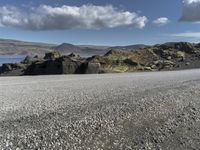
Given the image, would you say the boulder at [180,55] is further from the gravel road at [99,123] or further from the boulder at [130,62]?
the gravel road at [99,123]

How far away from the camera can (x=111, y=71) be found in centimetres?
5244

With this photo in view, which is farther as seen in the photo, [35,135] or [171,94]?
[171,94]

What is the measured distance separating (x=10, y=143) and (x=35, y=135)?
3.18 ft

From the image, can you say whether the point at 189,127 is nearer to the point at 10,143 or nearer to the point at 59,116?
the point at 59,116

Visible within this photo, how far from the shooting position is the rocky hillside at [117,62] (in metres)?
50.3

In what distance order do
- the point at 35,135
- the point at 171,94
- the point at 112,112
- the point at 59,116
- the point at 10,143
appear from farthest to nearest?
the point at 171,94, the point at 112,112, the point at 59,116, the point at 35,135, the point at 10,143


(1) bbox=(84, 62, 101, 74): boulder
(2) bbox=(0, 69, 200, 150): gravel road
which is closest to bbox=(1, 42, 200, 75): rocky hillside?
(1) bbox=(84, 62, 101, 74): boulder

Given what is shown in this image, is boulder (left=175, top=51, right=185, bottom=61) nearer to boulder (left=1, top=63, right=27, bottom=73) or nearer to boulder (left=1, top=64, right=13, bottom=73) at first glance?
boulder (left=1, top=63, right=27, bottom=73)

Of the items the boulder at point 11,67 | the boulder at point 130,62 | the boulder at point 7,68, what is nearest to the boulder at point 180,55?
the boulder at point 130,62

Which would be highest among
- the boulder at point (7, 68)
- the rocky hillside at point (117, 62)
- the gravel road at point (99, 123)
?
the gravel road at point (99, 123)

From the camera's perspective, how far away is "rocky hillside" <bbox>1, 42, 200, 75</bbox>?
50.3 m

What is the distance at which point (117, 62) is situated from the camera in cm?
5706

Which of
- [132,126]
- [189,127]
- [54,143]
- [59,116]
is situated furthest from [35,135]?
[189,127]

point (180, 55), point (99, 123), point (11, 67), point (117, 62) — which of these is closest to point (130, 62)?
point (117, 62)
